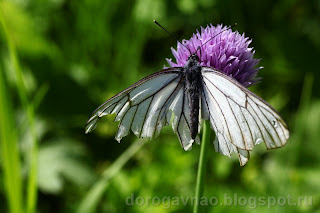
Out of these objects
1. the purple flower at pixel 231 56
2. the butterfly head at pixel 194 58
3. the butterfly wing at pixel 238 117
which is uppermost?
the purple flower at pixel 231 56

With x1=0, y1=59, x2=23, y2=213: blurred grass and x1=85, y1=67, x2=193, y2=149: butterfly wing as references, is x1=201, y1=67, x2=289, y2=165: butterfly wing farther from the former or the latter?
x1=0, y1=59, x2=23, y2=213: blurred grass

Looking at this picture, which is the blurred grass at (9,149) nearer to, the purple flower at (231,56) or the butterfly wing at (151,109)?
Answer: the butterfly wing at (151,109)

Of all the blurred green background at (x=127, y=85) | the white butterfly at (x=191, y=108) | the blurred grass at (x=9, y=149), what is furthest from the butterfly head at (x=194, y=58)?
the blurred green background at (x=127, y=85)

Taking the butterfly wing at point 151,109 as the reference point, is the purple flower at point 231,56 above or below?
above

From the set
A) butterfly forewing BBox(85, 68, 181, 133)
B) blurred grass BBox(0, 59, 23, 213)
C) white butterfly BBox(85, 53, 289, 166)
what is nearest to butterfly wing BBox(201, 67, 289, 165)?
white butterfly BBox(85, 53, 289, 166)

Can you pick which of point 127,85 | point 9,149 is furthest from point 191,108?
point 127,85

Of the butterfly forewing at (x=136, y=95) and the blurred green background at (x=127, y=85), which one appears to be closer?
the butterfly forewing at (x=136, y=95)

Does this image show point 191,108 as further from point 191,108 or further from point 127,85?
point 127,85

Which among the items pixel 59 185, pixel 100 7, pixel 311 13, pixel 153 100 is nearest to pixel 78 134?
pixel 59 185

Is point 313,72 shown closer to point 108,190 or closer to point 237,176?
point 237,176
